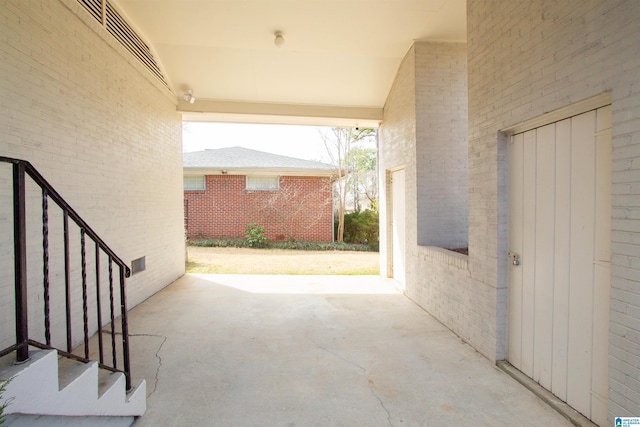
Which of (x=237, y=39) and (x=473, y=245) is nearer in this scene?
(x=473, y=245)

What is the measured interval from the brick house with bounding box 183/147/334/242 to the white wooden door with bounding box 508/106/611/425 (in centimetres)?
937

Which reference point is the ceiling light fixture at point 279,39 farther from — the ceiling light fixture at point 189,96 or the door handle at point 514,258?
the door handle at point 514,258

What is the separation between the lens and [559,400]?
2.42 meters

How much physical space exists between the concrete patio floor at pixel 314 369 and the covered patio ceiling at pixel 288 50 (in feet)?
12.9

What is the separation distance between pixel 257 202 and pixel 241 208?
644 mm

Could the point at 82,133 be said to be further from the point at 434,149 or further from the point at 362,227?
the point at 362,227

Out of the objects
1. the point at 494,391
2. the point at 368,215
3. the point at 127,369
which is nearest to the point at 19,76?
the point at 127,369

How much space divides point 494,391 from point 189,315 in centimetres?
369

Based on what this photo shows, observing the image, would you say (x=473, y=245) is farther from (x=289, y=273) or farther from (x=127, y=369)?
(x=289, y=273)

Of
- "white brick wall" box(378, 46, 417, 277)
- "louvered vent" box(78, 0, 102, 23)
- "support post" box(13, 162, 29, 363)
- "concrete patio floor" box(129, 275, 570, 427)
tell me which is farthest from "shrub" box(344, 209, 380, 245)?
"support post" box(13, 162, 29, 363)

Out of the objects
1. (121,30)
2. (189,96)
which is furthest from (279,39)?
(189,96)

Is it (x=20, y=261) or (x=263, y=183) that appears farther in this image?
(x=263, y=183)

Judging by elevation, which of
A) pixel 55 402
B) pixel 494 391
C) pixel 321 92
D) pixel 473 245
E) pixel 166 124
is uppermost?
pixel 321 92

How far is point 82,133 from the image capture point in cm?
361
